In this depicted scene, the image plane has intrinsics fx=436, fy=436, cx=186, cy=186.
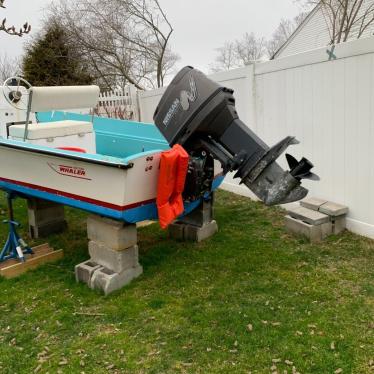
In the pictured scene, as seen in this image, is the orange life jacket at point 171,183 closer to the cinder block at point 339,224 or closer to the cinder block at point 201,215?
the cinder block at point 201,215

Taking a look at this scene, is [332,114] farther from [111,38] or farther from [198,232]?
[111,38]

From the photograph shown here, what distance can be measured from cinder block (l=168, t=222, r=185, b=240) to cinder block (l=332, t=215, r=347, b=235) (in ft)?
5.10

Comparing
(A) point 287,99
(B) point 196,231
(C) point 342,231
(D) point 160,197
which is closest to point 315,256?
(C) point 342,231

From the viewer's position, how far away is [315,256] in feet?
13.1

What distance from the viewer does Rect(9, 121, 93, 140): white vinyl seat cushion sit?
448 centimetres

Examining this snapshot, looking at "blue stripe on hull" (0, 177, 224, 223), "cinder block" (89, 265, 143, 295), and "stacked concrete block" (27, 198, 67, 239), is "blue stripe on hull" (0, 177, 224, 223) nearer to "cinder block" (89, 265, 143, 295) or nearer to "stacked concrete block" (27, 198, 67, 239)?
"cinder block" (89, 265, 143, 295)

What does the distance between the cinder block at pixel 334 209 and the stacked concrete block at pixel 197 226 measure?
1146mm

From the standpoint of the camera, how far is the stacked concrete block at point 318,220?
4324mm

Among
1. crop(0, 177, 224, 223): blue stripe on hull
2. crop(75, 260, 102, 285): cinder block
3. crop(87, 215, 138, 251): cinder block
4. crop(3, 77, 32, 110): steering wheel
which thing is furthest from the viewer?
crop(3, 77, 32, 110): steering wheel

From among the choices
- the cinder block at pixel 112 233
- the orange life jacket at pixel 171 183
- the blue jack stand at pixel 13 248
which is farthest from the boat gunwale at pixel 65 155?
the blue jack stand at pixel 13 248

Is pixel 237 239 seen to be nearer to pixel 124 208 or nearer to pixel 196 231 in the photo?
pixel 196 231

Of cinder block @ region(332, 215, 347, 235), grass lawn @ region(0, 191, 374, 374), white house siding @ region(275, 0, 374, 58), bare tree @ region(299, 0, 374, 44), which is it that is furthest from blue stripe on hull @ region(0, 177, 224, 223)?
white house siding @ region(275, 0, 374, 58)

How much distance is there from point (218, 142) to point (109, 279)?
4.69ft

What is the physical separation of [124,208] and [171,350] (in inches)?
44.5
